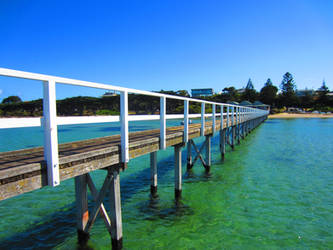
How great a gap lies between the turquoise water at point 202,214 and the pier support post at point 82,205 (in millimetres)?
209

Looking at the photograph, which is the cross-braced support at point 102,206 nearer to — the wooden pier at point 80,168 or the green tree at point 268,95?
the wooden pier at point 80,168

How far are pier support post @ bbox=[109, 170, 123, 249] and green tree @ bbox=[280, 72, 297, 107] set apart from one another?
349 feet

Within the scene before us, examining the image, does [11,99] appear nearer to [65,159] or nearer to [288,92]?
[65,159]

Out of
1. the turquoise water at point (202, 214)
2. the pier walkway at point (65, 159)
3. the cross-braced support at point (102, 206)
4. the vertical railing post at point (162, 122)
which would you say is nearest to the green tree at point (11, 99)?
the pier walkway at point (65, 159)

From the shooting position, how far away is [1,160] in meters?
3.18

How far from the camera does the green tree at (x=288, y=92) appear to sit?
9703cm

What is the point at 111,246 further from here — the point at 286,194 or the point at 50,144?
the point at 286,194

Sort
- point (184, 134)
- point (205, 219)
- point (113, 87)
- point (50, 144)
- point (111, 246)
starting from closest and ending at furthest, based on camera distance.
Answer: point (50, 144) < point (113, 87) < point (111, 246) < point (205, 219) < point (184, 134)

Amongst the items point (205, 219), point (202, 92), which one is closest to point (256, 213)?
point (205, 219)

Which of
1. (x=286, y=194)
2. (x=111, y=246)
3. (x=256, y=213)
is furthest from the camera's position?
(x=286, y=194)

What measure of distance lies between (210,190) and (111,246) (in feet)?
14.2

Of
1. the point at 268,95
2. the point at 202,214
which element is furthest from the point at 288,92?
the point at 202,214

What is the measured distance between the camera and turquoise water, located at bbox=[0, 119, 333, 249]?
194 inches

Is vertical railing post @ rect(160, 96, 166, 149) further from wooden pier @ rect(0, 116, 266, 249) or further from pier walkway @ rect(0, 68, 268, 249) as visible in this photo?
wooden pier @ rect(0, 116, 266, 249)
